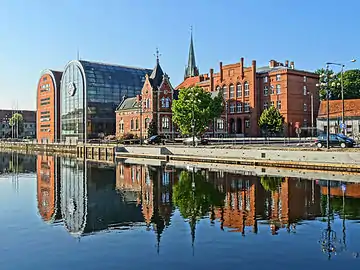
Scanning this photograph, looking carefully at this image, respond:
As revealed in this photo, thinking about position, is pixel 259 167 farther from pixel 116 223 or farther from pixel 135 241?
pixel 135 241

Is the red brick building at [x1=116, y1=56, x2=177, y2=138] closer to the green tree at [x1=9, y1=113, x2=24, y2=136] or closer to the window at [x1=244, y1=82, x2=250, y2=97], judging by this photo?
the window at [x1=244, y1=82, x2=250, y2=97]

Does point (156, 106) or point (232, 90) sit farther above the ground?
point (232, 90)

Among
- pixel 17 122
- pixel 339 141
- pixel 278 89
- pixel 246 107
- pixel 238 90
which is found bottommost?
pixel 339 141

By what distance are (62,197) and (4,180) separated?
15867 mm

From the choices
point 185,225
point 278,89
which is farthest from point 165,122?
point 185,225

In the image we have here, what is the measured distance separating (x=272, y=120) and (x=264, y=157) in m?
35.1

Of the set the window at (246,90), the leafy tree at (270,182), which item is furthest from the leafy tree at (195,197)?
the window at (246,90)

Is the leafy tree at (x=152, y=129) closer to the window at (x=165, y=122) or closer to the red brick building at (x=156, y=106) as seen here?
the red brick building at (x=156, y=106)

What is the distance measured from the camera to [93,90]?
10438 centimetres

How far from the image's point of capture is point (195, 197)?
28016mm

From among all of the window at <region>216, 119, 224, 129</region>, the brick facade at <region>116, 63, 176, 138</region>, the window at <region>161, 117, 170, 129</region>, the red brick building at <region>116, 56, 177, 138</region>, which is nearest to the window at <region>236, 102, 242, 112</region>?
the window at <region>216, 119, 224, 129</region>

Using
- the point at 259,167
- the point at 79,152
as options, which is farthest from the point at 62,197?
the point at 79,152

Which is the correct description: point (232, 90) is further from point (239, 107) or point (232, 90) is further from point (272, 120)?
point (272, 120)

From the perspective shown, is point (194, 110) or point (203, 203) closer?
point (203, 203)
